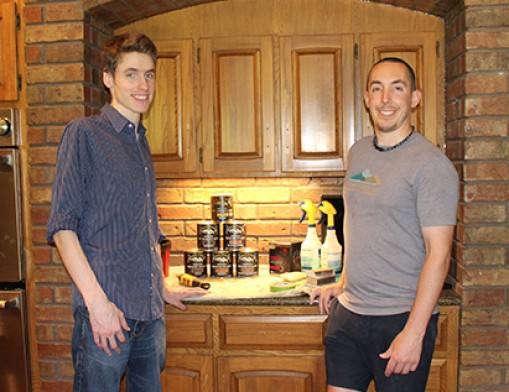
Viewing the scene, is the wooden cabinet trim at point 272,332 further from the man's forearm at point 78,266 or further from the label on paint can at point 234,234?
the man's forearm at point 78,266

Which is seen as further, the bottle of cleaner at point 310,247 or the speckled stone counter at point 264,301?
the bottle of cleaner at point 310,247

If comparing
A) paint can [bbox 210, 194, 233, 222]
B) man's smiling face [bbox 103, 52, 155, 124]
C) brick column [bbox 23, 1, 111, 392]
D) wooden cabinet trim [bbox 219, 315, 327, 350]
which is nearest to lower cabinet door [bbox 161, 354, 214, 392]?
wooden cabinet trim [bbox 219, 315, 327, 350]

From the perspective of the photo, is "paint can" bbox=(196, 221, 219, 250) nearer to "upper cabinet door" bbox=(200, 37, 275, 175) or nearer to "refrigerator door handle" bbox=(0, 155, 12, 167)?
"upper cabinet door" bbox=(200, 37, 275, 175)

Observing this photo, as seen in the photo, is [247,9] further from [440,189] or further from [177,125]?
[440,189]

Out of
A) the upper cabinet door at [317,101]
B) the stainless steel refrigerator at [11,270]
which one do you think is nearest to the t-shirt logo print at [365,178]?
the upper cabinet door at [317,101]

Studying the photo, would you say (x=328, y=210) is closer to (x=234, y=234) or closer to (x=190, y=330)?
(x=234, y=234)

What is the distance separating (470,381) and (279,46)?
5.44 feet

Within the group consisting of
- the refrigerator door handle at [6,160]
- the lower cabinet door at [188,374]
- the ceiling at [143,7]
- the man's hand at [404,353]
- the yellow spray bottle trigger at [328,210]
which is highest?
the ceiling at [143,7]

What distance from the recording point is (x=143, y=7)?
8.29 ft

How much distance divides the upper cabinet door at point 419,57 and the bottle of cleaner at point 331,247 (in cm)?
56

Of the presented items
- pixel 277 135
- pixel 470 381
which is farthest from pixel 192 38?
pixel 470 381

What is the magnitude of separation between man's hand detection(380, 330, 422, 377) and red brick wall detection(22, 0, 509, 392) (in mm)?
644

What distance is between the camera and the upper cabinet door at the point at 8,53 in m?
2.38

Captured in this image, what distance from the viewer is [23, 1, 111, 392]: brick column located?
2340 millimetres
